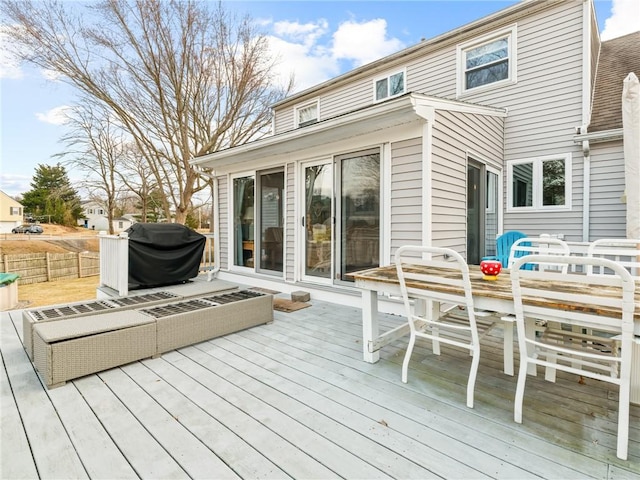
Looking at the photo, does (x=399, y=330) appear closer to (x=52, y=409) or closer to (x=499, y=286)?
(x=499, y=286)

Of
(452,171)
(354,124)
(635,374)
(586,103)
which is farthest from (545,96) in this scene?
(635,374)

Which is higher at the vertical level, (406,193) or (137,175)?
(137,175)

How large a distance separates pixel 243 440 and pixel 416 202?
9.78 ft

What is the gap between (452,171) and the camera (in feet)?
13.3

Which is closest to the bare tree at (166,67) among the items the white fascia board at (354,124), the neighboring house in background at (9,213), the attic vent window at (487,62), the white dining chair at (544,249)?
the white fascia board at (354,124)

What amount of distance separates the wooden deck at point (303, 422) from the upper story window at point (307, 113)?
326 inches

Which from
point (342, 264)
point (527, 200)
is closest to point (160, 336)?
point (342, 264)

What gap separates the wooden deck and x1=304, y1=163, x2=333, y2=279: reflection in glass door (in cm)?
214

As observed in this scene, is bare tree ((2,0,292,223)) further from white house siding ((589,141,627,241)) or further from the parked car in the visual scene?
the parked car

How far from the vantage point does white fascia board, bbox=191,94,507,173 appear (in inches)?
133

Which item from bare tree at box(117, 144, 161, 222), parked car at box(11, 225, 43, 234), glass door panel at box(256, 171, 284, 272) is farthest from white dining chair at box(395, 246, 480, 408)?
parked car at box(11, 225, 43, 234)

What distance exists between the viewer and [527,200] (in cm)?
588

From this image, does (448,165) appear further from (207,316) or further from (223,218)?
(223,218)

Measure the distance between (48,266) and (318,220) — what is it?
8.83 metres
